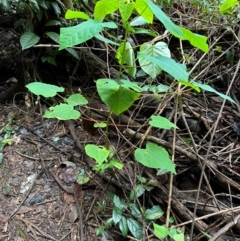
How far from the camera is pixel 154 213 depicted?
1.32 metres

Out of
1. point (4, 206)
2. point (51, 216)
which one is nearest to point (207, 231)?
point (51, 216)

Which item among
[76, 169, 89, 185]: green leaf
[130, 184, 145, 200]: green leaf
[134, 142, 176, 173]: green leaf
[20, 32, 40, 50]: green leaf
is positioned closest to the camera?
[134, 142, 176, 173]: green leaf

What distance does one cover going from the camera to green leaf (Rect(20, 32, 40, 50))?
1761 millimetres

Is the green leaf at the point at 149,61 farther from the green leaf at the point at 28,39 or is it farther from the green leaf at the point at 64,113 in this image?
the green leaf at the point at 28,39

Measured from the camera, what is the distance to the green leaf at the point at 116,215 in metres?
1.27

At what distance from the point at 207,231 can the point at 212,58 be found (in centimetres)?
125

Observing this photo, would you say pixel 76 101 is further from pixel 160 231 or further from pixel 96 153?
pixel 160 231

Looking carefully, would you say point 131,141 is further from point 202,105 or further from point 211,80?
point 211,80

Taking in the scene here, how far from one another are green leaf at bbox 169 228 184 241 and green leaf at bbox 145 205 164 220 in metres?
0.09

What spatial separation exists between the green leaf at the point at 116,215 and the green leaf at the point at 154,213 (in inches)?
4.5

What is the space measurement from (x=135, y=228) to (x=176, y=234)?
6.9 inches

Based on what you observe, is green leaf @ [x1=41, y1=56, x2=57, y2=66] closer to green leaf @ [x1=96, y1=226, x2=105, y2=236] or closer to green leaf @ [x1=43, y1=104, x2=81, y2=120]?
green leaf @ [x1=43, y1=104, x2=81, y2=120]

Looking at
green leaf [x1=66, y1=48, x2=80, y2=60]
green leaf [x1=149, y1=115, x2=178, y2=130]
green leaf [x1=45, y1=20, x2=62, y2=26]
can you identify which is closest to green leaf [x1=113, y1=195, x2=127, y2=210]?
green leaf [x1=149, y1=115, x2=178, y2=130]

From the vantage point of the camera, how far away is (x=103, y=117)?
5.89 ft
